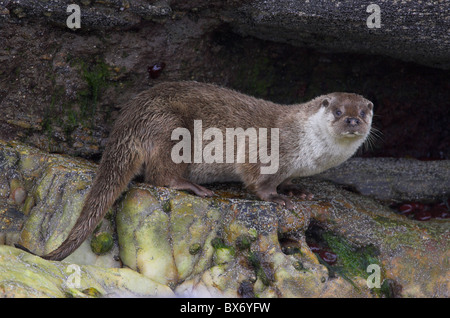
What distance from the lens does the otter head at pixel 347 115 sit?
11.5 feet

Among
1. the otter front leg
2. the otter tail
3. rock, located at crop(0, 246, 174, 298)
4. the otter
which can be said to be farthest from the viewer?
the otter front leg

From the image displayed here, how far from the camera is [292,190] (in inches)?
155

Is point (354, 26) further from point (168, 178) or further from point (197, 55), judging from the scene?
point (168, 178)

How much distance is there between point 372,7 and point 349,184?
4.61 ft

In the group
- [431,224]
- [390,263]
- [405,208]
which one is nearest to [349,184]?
[405,208]

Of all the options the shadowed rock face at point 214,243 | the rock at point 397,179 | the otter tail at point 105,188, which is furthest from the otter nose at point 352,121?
the otter tail at point 105,188

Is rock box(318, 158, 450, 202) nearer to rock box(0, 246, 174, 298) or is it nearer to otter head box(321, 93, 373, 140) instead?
otter head box(321, 93, 373, 140)

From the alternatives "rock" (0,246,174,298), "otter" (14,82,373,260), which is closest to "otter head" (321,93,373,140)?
"otter" (14,82,373,260)

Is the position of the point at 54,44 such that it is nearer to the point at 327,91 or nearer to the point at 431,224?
the point at 327,91

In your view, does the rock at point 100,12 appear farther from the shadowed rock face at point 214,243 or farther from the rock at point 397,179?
the rock at point 397,179

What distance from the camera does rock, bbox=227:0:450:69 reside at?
344 cm

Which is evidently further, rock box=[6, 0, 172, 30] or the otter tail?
rock box=[6, 0, 172, 30]

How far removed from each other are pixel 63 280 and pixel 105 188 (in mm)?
595

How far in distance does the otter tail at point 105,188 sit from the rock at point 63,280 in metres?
0.10
